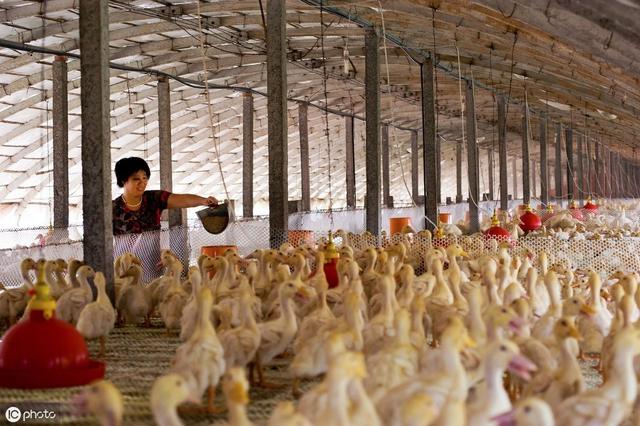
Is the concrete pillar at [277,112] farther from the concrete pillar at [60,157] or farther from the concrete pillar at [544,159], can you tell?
the concrete pillar at [544,159]

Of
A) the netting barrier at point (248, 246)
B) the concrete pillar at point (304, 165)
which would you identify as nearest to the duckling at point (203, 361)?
the netting barrier at point (248, 246)

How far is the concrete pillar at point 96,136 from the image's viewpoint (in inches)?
277

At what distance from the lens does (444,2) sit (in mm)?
11688

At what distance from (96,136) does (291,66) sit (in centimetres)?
1129

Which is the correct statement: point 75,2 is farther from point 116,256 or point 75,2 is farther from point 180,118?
point 180,118

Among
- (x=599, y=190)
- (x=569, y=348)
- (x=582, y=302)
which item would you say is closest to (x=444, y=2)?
(x=582, y=302)

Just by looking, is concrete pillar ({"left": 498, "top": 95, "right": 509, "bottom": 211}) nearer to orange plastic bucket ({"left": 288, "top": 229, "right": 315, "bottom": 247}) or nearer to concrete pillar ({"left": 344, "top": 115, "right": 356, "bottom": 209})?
concrete pillar ({"left": 344, "top": 115, "right": 356, "bottom": 209})

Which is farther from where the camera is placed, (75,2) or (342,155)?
(342,155)

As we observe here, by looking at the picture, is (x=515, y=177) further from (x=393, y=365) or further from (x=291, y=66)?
(x=393, y=365)

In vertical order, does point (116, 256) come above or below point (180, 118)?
below

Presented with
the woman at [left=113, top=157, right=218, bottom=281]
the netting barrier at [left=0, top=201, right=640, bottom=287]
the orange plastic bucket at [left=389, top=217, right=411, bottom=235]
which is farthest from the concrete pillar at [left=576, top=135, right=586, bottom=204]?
the woman at [left=113, top=157, right=218, bottom=281]

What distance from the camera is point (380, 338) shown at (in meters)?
4.86

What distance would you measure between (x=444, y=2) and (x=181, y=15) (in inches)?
155

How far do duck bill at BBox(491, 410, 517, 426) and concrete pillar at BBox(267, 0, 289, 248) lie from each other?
643cm
